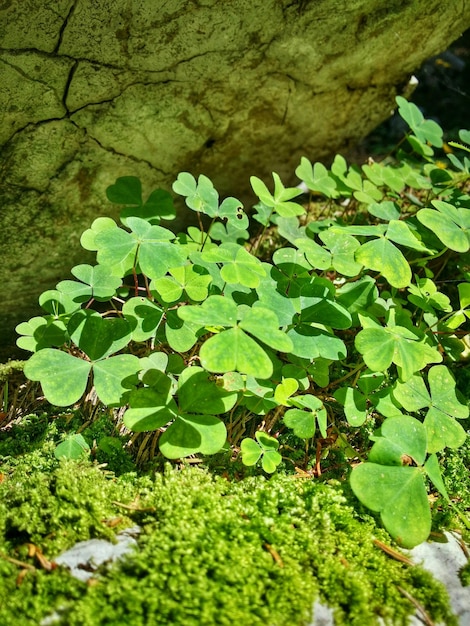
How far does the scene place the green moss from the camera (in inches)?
48.1

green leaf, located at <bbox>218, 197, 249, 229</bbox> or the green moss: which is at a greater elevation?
green leaf, located at <bbox>218, 197, 249, 229</bbox>

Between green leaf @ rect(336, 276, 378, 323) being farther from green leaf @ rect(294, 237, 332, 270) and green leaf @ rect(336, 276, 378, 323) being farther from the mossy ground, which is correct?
the mossy ground

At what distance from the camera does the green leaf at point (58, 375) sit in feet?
5.45

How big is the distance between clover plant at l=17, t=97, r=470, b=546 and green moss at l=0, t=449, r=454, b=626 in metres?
0.13

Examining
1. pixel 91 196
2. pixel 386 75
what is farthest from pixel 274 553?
pixel 386 75

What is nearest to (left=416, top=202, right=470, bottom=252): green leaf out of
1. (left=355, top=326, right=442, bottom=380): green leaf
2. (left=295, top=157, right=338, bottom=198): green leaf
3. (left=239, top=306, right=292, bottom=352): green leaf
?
(left=355, top=326, right=442, bottom=380): green leaf

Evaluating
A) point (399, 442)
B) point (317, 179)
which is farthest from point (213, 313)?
point (317, 179)

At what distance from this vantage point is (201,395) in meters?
1.68

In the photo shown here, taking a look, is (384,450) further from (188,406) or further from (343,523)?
(188,406)

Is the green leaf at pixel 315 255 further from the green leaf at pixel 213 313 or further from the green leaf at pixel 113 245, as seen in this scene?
the green leaf at pixel 113 245

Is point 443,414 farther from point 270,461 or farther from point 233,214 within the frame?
point 233,214

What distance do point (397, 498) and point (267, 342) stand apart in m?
0.63

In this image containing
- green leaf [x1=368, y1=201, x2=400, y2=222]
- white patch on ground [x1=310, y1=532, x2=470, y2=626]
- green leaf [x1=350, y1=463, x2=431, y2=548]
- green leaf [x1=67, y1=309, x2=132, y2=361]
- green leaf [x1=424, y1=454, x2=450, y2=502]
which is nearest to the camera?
white patch on ground [x1=310, y1=532, x2=470, y2=626]

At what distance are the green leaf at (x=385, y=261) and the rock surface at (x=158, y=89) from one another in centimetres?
106
